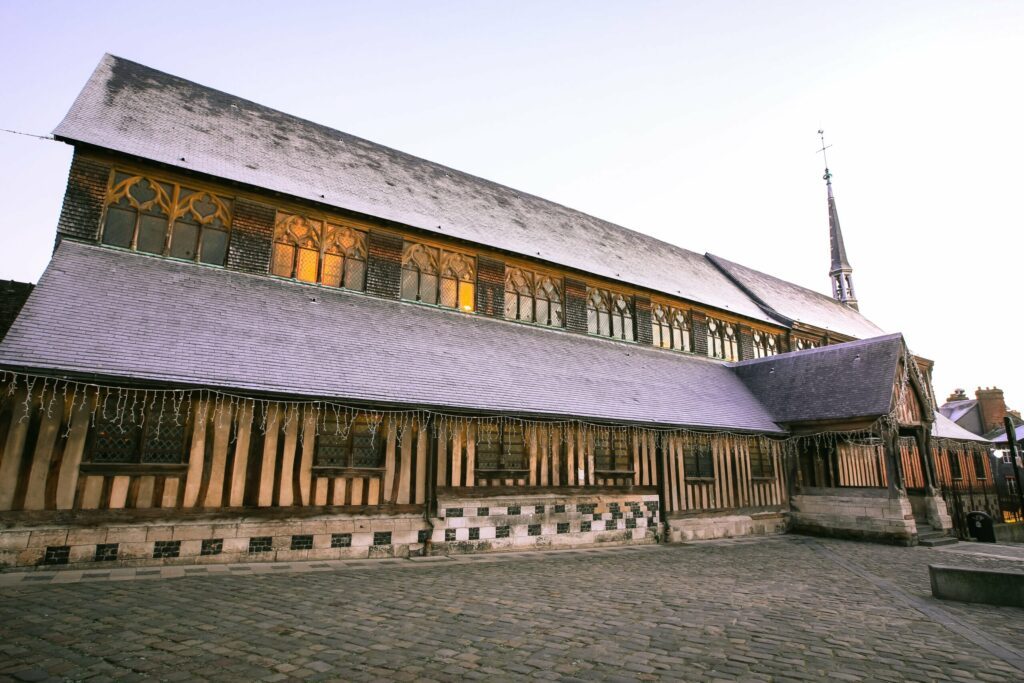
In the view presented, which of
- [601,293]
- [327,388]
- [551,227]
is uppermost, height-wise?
[551,227]

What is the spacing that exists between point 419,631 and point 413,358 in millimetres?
6723

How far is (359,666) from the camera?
436 centimetres

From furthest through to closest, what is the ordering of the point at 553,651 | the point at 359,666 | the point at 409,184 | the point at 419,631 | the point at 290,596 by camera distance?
the point at 409,184 → the point at 290,596 → the point at 419,631 → the point at 553,651 → the point at 359,666

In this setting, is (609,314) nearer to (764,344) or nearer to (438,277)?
(438,277)

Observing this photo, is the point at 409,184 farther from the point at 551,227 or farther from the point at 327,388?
the point at 327,388

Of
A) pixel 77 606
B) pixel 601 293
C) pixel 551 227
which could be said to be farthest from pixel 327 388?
pixel 551 227

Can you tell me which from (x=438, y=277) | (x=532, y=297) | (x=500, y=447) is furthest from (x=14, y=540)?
(x=532, y=297)

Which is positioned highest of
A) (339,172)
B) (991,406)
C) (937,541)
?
(339,172)

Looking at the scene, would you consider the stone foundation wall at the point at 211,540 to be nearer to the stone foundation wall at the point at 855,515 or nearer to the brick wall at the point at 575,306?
the brick wall at the point at 575,306

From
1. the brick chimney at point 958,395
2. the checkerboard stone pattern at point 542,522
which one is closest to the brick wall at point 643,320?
the checkerboard stone pattern at point 542,522

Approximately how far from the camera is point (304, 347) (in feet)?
33.9

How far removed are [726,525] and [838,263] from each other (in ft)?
86.7

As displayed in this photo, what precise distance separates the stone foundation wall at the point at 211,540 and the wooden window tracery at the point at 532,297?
22.2ft

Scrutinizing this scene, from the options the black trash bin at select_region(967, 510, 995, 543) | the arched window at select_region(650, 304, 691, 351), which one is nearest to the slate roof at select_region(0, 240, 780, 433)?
the arched window at select_region(650, 304, 691, 351)
